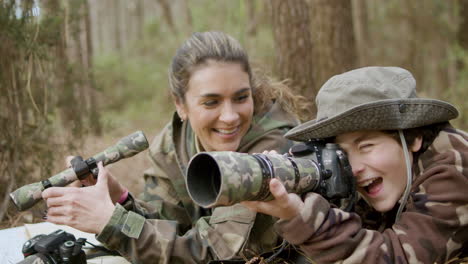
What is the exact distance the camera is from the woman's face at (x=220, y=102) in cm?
284

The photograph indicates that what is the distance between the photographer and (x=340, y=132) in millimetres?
2178

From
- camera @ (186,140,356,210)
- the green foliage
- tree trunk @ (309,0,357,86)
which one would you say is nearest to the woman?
camera @ (186,140,356,210)

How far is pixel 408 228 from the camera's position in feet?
6.55

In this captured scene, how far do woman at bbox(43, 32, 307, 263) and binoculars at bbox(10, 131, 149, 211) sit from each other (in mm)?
160

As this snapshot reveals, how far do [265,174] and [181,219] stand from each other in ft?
5.14

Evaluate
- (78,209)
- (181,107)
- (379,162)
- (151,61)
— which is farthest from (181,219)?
(151,61)

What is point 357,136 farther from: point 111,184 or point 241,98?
point 111,184

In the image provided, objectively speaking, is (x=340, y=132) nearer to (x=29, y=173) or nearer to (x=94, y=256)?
(x=94, y=256)

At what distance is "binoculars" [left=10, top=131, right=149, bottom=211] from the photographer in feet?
8.10

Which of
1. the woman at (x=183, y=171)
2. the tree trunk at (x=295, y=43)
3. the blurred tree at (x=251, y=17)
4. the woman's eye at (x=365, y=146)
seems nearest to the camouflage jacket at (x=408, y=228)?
the woman's eye at (x=365, y=146)

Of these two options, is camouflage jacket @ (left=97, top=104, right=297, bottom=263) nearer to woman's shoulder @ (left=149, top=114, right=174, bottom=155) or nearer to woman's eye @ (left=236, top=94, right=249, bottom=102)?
woman's shoulder @ (left=149, top=114, right=174, bottom=155)

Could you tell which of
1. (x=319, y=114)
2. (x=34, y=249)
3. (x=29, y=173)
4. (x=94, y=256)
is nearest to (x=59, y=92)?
(x=29, y=173)

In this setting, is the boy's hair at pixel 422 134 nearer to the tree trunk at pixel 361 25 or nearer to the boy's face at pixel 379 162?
the boy's face at pixel 379 162

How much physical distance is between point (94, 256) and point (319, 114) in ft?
4.77
